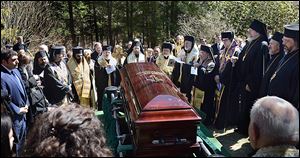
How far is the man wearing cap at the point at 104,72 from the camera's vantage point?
8.27 metres

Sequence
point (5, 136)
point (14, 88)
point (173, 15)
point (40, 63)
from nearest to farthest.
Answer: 1. point (5, 136)
2. point (14, 88)
3. point (40, 63)
4. point (173, 15)

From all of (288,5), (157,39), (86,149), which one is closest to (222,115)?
(86,149)

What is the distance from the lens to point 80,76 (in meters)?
7.55

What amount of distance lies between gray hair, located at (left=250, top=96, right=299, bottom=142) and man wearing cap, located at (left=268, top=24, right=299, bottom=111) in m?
2.17

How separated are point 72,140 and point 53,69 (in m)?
4.49

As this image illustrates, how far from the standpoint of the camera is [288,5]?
17.7m

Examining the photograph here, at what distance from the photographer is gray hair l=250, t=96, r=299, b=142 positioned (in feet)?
7.18

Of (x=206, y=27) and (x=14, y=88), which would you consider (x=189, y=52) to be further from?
(x=206, y=27)

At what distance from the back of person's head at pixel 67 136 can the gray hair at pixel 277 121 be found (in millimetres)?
894

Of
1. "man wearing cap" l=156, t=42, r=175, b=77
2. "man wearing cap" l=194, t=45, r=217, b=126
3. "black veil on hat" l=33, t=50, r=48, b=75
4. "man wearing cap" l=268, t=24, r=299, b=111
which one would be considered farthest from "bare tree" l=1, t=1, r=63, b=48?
"man wearing cap" l=268, t=24, r=299, b=111

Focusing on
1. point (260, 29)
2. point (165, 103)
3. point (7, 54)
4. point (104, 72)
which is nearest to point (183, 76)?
point (260, 29)

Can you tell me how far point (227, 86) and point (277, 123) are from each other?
13.6 ft

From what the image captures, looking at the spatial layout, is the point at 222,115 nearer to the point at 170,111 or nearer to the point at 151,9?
the point at 170,111

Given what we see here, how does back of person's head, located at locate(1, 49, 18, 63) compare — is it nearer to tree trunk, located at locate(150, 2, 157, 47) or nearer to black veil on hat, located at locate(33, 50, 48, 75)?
black veil on hat, located at locate(33, 50, 48, 75)
